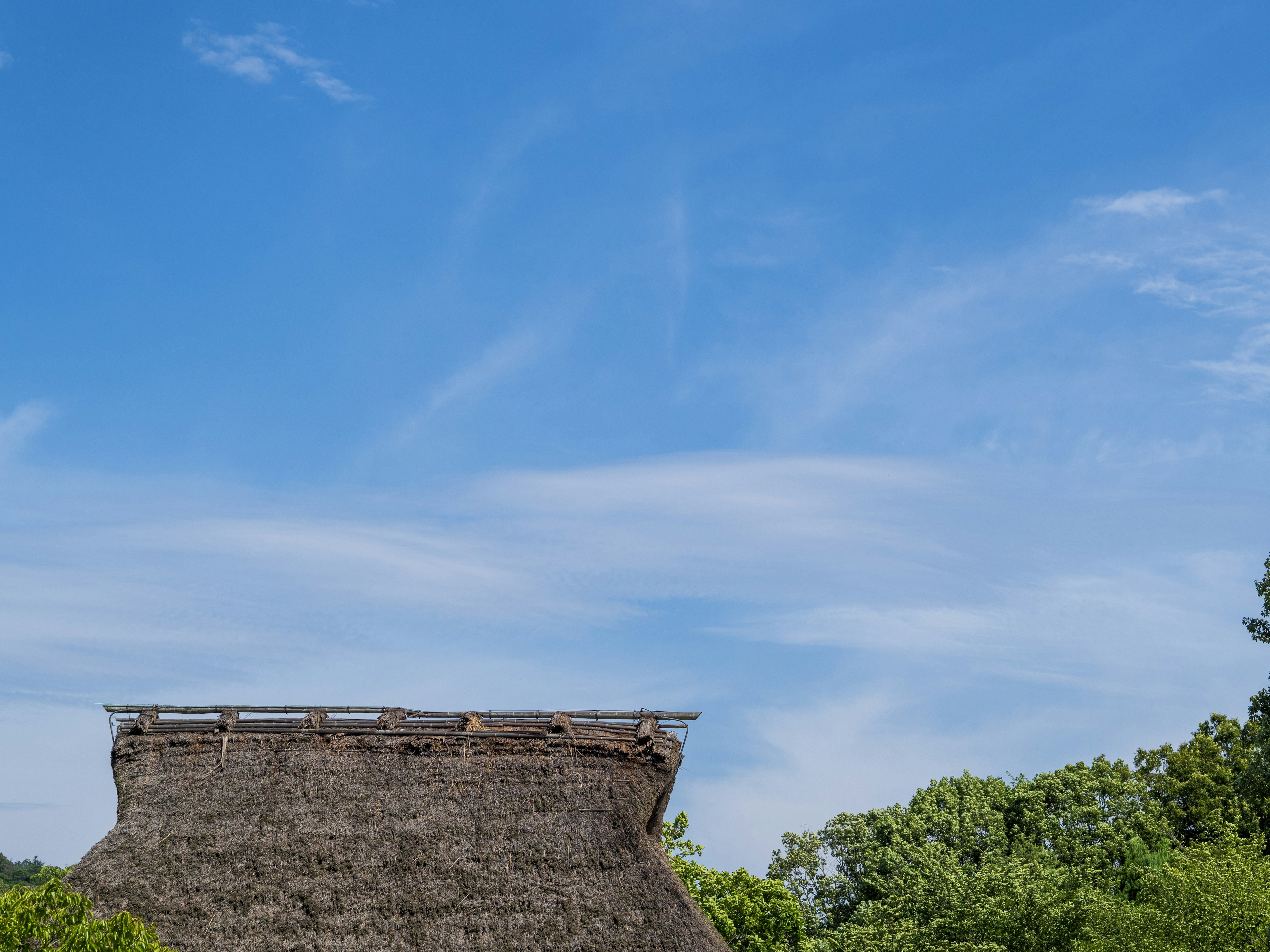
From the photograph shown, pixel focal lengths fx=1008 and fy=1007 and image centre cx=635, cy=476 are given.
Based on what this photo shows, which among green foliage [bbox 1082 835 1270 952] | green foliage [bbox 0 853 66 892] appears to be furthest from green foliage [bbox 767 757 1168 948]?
green foliage [bbox 0 853 66 892]

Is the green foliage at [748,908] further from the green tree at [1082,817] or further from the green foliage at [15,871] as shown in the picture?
the green foliage at [15,871]

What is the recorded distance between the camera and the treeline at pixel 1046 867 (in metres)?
23.3

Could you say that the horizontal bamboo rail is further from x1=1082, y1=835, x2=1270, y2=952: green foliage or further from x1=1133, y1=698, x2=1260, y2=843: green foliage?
x1=1133, y1=698, x2=1260, y2=843: green foliage

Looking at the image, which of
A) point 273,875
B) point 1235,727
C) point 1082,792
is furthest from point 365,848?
point 1235,727

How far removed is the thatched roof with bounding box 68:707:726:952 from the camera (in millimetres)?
14344

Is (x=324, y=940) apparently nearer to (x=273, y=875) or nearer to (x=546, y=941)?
(x=273, y=875)

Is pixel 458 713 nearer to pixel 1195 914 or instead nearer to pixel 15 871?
pixel 1195 914

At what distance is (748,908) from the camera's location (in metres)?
30.1

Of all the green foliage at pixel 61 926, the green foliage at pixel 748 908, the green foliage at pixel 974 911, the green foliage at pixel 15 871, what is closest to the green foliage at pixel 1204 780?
the green foliage at pixel 974 911

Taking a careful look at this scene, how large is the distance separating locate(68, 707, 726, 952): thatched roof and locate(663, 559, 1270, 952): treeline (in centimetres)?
1289

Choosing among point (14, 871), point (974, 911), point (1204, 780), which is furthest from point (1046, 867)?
point (14, 871)

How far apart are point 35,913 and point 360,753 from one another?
5.31 metres

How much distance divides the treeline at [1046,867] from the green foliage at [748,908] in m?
0.04

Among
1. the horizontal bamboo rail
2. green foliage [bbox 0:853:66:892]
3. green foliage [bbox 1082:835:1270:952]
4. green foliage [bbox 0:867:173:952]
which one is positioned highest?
green foliage [bbox 0:853:66:892]
